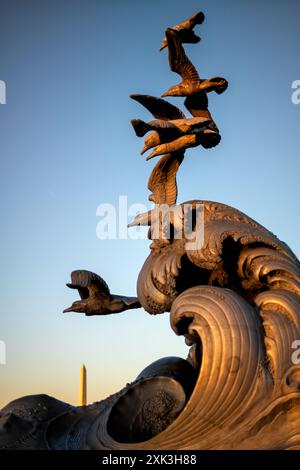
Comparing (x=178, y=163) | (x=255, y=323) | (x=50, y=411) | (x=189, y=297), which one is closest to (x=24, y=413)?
(x=50, y=411)

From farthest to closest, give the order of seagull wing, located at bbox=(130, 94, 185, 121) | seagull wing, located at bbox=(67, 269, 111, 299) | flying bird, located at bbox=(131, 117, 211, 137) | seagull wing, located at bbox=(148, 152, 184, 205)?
1. seagull wing, located at bbox=(67, 269, 111, 299)
2. seagull wing, located at bbox=(148, 152, 184, 205)
3. seagull wing, located at bbox=(130, 94, 185, 121)
4. flying bird, located at bbox=(131, 117, 211, 137)

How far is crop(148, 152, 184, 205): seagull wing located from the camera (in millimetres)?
5066

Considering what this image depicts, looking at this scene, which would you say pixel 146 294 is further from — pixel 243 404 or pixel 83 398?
pixel 83 398

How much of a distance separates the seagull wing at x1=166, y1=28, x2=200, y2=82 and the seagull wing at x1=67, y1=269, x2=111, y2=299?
185 centimetres

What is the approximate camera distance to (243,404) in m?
3.94

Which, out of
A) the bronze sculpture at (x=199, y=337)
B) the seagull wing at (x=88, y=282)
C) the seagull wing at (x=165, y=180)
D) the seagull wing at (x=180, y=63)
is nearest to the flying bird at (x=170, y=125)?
the bronze sculpture at (x=199, y=337)

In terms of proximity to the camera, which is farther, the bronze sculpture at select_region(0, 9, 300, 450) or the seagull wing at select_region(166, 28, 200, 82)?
the seagull wing at select_region(166, 28, 200, 82)

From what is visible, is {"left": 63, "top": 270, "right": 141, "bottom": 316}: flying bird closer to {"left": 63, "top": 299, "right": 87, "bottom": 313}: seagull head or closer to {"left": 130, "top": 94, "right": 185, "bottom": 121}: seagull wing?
{"left": 63, "top": 299, "right": 87, "bottom": 313}: seagull head

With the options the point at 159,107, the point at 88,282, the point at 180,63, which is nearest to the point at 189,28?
the point at 180,63

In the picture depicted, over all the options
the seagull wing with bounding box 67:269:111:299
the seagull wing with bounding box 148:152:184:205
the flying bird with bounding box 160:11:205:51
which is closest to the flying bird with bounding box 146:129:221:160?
the seagull wing with bounding box 148:152:184:205

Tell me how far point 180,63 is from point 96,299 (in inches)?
84.1

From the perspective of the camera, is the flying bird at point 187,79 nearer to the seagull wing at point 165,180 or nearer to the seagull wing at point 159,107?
the seagull wing at point 159,107

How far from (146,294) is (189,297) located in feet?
1.85
